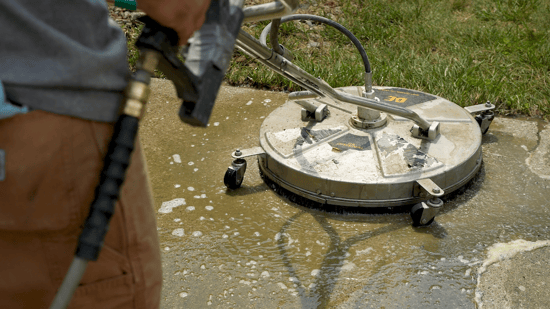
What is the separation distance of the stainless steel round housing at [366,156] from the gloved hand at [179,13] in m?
1.33

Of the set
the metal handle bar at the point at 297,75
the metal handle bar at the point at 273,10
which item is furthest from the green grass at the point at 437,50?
the metal handle bar at the point at 273,10

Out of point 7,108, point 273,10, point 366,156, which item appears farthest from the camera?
point 366,156

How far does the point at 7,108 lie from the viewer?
0.76 m

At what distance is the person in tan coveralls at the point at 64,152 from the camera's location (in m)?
0.79

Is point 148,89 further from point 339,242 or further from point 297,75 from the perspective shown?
point 339,242

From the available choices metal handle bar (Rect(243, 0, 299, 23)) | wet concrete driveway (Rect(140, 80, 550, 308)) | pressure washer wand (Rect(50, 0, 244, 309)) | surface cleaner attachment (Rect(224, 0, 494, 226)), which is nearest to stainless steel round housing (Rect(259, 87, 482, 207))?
surface cleaner attachment (Rect(224, 0, 494, 226))

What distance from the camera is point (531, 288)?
179cm

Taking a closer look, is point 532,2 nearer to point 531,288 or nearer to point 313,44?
point 313,44

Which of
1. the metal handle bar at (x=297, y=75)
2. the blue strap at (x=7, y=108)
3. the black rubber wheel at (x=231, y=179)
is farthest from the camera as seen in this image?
the black rubber wheel at (x=231, y=179)

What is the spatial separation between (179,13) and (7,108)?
32 centimetres

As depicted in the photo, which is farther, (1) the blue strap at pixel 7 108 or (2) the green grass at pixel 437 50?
(2) the green grass at pixel 437 50

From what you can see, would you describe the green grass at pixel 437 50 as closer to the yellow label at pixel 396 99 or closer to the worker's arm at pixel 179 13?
the yellow label at pixel 396 99

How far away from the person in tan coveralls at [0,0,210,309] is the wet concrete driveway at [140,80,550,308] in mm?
887

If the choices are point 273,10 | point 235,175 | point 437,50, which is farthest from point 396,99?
point 273,10
